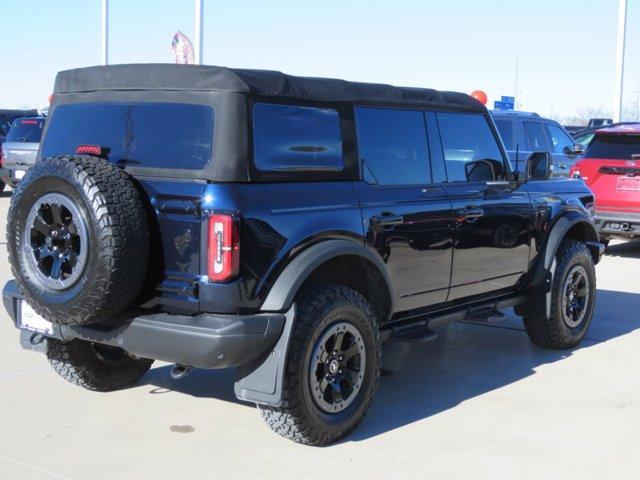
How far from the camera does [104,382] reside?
18.5 feet

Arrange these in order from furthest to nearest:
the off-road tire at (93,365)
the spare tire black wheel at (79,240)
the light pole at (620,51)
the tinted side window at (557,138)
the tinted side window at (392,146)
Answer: the light pole at (620,51) < the tinted side window at (557,138) < the off-road tire at (93,365) < the tinted side window at (392,146) < the spare tire black wheel at (79,240)

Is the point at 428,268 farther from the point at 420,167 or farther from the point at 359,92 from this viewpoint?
the point at 359,92

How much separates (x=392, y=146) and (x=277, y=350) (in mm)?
1595

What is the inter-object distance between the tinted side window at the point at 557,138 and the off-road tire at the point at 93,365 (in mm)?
10738

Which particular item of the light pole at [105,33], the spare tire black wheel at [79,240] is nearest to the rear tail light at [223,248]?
the spare tire black wheel at [79,240]

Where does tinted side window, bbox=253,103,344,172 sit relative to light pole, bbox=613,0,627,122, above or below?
below

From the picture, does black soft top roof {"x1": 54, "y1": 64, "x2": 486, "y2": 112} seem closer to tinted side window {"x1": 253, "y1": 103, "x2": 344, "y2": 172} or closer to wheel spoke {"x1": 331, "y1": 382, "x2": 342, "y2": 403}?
tinted side window {"x1": 253, "y1": 103, "x2": 344, "y2": 172}

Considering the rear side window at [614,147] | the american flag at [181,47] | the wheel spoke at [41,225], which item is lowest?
the wheel spoke at [41,225]

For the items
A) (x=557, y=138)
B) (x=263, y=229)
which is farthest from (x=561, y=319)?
(x=557, y=138)

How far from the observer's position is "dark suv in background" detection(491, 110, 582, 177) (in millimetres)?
14195

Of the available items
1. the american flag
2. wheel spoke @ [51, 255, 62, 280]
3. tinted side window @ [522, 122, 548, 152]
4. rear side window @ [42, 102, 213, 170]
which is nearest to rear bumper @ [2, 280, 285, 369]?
wheel spoke @ [51, 255, 62, 280]

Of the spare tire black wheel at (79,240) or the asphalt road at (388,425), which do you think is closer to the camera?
the spare tire black wheel at (79,240)

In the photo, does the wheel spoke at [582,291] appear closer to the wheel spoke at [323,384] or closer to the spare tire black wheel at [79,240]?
the wheel spoke at [323,384]

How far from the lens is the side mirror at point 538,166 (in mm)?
6672
